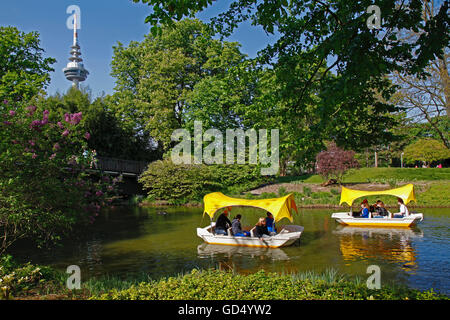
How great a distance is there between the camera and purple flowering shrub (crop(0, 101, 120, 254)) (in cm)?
1218

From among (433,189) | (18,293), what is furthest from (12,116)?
(433,189)

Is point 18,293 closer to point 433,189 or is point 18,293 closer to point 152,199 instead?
point 152,199

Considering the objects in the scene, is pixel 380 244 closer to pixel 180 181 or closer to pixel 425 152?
pixel 180 181

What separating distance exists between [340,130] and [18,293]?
→ 942 centimetres

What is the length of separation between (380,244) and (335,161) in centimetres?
2069

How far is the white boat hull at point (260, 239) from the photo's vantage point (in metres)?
18.2

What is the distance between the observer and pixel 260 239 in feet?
Result: 59.9

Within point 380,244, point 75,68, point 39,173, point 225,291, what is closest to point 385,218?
Result: point 380,244

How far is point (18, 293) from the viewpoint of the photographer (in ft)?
28.8

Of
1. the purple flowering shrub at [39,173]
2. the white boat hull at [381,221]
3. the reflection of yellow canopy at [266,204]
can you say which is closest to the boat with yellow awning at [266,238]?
the reflection of yellow canopy at [266,204]

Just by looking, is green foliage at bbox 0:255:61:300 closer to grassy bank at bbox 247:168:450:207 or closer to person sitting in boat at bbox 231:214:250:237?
person sitting in boat at bbox 231:214:250:237

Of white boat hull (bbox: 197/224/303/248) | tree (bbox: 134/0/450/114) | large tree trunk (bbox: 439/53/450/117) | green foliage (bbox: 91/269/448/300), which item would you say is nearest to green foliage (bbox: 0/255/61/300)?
green foliage (bbox: 91/269/448/300)

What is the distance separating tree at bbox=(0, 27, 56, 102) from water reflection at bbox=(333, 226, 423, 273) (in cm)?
2118
